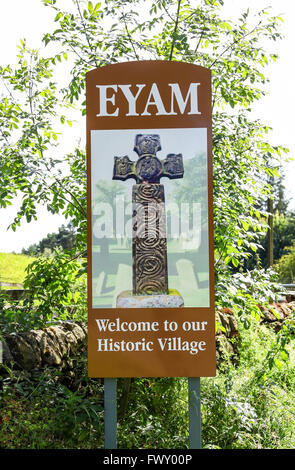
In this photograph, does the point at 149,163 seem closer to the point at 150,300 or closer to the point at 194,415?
the point at 150,300

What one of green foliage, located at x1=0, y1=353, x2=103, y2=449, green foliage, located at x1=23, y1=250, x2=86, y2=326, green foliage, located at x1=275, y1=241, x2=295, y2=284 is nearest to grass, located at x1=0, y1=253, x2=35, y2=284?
green foliage, located at x1=275, y1=241, x2=295, y2=284

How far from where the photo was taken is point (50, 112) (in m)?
5.02

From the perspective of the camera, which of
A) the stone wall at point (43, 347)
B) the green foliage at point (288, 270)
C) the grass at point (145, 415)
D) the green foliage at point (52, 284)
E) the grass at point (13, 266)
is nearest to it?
the grass at point (145, 415)

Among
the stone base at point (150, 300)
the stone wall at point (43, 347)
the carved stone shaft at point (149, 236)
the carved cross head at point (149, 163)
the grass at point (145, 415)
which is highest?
the carved cross head at point (149, 163)

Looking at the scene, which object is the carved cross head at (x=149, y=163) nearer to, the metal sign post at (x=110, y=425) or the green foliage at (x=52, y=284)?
the green foliage at (x=52, y=284)

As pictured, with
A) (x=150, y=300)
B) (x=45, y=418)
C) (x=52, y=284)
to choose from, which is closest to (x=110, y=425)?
(x=45, y=418)

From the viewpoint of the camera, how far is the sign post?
3504 millimetres

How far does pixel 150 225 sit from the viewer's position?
361 cm

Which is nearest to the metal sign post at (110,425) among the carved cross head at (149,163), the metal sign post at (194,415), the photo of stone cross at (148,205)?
the metal sign post at (194,415)

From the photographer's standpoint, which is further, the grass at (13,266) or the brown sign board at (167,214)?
the grass at (13,266)

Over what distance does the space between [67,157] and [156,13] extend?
1606 millimetres

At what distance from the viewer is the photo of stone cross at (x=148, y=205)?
359 cm

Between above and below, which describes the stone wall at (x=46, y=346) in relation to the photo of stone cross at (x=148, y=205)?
below

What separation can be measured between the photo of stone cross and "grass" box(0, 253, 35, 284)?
13.8 m
